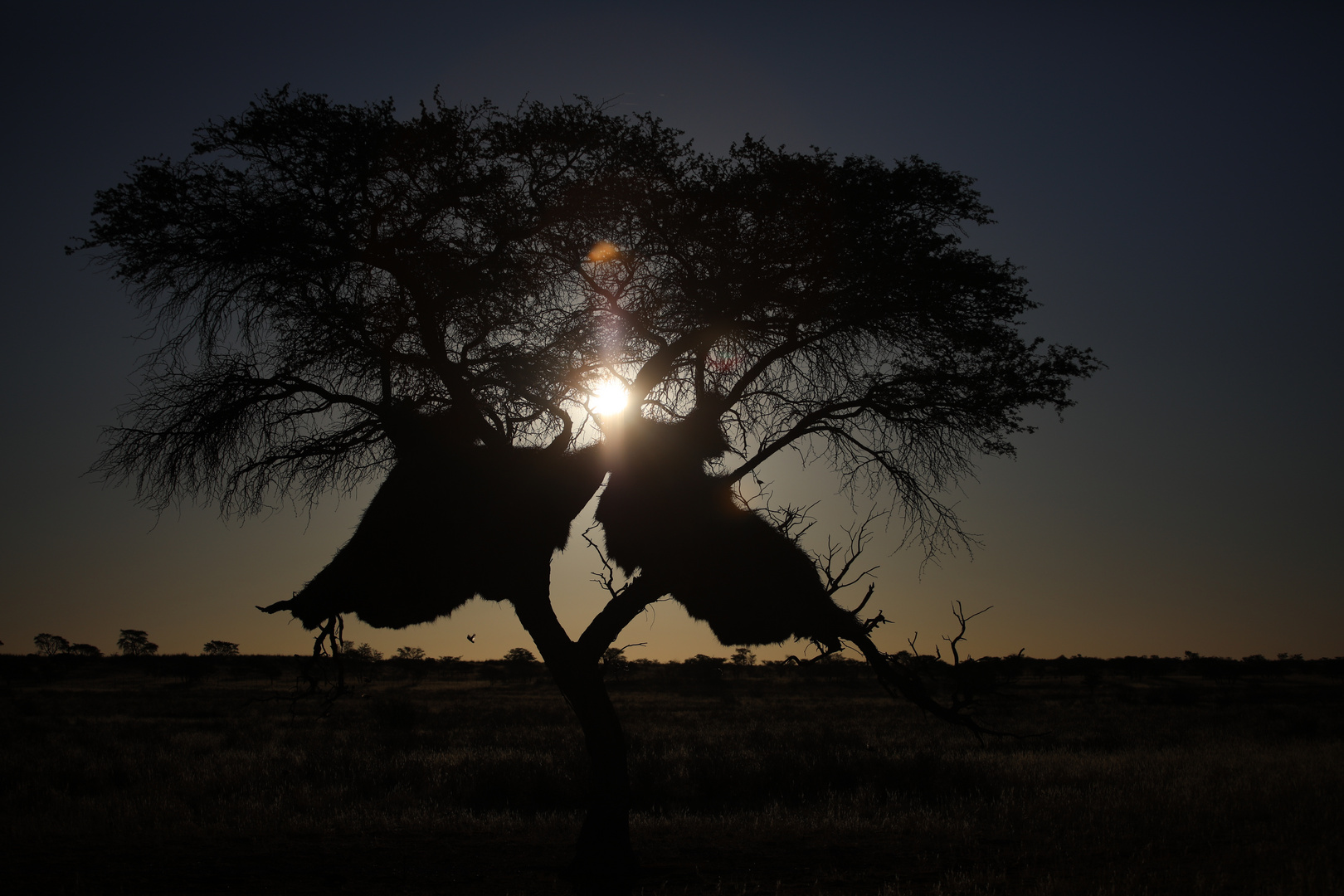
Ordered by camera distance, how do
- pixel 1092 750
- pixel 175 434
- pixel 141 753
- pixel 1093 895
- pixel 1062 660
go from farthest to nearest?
pixel 1062 660, pixel 1092 750, pixel 141 753, pixel 175 434, pixel 1093 895

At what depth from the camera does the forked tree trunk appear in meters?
8.62

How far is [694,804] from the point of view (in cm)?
1490

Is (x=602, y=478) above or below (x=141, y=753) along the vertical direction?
above

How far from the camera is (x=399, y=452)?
378 inches

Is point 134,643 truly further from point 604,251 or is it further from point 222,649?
point 604,251

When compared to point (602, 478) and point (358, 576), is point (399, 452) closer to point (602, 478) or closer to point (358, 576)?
point (358, 576)

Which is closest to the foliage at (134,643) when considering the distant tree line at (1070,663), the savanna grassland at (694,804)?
the distant tree line at (1070,663)

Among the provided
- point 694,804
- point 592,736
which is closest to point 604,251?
point 592,736

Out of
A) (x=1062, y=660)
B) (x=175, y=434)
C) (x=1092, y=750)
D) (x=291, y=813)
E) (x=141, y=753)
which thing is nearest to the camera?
(x=175, y=434)

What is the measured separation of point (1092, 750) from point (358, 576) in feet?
72.1

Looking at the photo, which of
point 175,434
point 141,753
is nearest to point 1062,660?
point 141,753

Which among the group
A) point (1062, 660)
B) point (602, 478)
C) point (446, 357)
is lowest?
point (1062, 660)

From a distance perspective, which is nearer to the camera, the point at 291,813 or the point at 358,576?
the point at 358,576

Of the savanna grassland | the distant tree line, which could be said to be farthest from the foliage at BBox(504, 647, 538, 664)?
the savanna grassland
